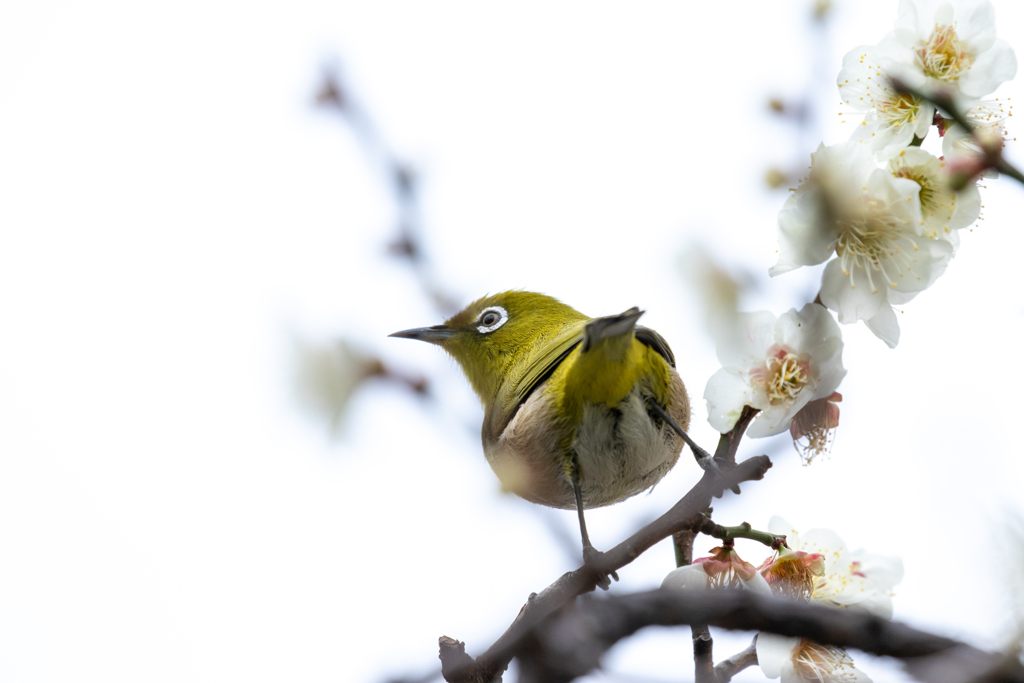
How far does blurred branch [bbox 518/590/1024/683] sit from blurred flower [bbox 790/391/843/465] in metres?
0.87

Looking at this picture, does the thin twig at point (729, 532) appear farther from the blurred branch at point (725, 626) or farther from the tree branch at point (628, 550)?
the blurred branch at point (725, 626)

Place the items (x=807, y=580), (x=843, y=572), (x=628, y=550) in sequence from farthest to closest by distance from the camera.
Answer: (x=843, y=572)
(x=807, y=580)
(x=628, y=550)

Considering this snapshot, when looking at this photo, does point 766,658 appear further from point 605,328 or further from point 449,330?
point 449,330

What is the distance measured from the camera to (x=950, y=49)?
1.72 metres

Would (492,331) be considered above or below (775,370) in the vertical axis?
above

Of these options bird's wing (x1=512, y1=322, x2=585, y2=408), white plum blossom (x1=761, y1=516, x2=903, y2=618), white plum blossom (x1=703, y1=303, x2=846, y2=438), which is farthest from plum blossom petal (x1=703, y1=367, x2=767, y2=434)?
bird's wing (x1=512, y1=322, x2=585, y2=408)

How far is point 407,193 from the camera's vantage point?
2225 millimetres

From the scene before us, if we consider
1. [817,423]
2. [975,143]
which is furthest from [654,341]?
[975,143]

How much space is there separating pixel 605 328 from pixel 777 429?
0.61m

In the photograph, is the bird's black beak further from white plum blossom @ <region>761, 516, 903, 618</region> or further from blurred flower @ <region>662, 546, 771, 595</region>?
blurred flower @ <region>662, 546, 771, 595</region>

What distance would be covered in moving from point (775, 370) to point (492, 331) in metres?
1.83

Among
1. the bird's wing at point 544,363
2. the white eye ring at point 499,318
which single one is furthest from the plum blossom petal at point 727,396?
the white eye ring at point 499,318

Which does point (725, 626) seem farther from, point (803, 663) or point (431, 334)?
point (431, 334)

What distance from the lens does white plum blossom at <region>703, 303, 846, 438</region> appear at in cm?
165
